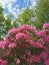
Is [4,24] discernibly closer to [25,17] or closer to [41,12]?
[25,17]

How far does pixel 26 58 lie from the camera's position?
7617mm

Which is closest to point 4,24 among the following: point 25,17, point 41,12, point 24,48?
point 25,17

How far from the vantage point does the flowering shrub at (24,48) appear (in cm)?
751

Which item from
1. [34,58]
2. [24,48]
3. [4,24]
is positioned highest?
[4,24]

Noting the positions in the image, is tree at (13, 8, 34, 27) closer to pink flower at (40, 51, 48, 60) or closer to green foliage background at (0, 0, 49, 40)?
green foliage background at (0, 0, 49, 40)

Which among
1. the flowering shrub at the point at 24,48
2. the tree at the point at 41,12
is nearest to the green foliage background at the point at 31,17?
the tree at the point at 41,12

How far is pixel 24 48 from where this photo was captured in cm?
752

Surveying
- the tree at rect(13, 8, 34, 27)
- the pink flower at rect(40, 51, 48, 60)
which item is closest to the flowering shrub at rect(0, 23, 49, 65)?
the pink flower at rect(40, 51, 48, 60)

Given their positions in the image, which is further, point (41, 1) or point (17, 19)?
point (17, 19)

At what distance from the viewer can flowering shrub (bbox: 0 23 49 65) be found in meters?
7.51

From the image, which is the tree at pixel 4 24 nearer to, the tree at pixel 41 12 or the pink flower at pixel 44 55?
the tree at pixel 41 12

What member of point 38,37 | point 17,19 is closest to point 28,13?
point 17,19

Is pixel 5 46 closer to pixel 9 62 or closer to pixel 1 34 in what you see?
pixel 9 62

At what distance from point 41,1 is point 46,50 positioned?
41.7ft
